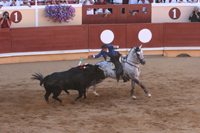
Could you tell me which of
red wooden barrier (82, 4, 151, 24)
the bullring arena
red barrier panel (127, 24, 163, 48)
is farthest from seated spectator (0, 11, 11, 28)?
red barrier panel (127, 24, 163, 48)

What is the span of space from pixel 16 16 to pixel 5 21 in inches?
21.4

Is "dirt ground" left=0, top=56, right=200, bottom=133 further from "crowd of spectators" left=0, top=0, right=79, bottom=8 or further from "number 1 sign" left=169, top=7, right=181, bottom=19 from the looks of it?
"number 1 sign" left=169, top=7, right=181, bottom=19

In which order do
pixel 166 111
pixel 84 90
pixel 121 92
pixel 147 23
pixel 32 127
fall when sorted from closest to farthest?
pixel 32 127 < pixel 166 111 < pixel 84 90 < pixel 121 92 < pixel 147 23

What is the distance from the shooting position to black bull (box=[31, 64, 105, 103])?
6.61 metres

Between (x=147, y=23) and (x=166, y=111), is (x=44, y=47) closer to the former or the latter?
(x=147, y=23)

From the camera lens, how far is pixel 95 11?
13.1 meters

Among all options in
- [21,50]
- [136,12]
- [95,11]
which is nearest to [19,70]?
[21,50]

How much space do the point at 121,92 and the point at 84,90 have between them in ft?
4.24

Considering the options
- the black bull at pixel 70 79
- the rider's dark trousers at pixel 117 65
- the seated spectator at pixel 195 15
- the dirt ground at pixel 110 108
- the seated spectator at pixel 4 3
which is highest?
the seated spectator at pixel 4 3

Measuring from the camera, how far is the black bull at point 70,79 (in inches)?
260

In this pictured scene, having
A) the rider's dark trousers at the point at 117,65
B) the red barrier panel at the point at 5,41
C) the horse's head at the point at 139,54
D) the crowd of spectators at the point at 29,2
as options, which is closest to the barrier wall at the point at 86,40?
the red barrier panel at the point at 5,41

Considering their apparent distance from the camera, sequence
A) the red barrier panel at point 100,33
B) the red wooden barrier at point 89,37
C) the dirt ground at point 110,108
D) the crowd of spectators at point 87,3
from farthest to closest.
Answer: the red barrier panel at point 100,33, the red wooden barrier at point 89,37, the crowd of spectators at point 87,3, the dirt ground at point 110,108

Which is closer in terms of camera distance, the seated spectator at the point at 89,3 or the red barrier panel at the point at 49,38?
the red barrier panel at the point at 49,38

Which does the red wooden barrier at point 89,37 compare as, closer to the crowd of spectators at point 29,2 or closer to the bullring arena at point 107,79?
the bullring arena at point 107,79
